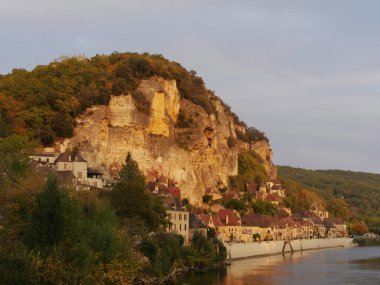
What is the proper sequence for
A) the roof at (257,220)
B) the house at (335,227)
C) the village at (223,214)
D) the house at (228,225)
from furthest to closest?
the house at (335,227), the roof at (257,220), the house at (228,225), the village at (223,214)

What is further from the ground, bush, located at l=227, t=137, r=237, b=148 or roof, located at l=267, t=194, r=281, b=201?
bush, located at l=227, t=137, r=237, b=148

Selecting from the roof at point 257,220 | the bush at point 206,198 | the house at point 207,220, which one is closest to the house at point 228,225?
the house at point 207,220

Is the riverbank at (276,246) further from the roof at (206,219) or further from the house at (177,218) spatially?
the house at (177,218)

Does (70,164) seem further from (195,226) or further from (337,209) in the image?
(337,209)

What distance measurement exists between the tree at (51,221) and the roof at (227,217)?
56.1 meters

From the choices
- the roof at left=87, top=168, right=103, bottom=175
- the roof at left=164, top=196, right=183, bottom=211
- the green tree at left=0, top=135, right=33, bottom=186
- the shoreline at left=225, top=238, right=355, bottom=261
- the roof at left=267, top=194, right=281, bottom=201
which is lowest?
the shoreline at left=225, top=238, right=355, bottom=261

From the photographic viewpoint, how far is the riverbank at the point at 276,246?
7654 cm

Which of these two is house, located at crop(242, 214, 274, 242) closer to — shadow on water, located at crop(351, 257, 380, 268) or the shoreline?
the shoreline

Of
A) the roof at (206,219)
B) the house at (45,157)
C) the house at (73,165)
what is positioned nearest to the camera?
the house at (73,165)

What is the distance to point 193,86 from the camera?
110m

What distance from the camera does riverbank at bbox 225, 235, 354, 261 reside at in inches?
3014

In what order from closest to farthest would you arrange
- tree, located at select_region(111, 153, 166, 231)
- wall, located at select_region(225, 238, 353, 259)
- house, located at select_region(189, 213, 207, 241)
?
tree, located at select_region(111, 153, 166, 231) < house, located at select_region(189, 213, 207, 241) < wall, located at select_region(225, 238, 353, 259)

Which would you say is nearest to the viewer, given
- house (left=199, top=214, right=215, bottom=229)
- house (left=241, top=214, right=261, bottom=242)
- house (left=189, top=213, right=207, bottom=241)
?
house (left=189, top=213, right=207, bottom=241)

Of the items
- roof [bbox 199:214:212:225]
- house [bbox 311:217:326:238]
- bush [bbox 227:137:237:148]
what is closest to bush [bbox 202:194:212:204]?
roof [bbox 199:214:212:225]
